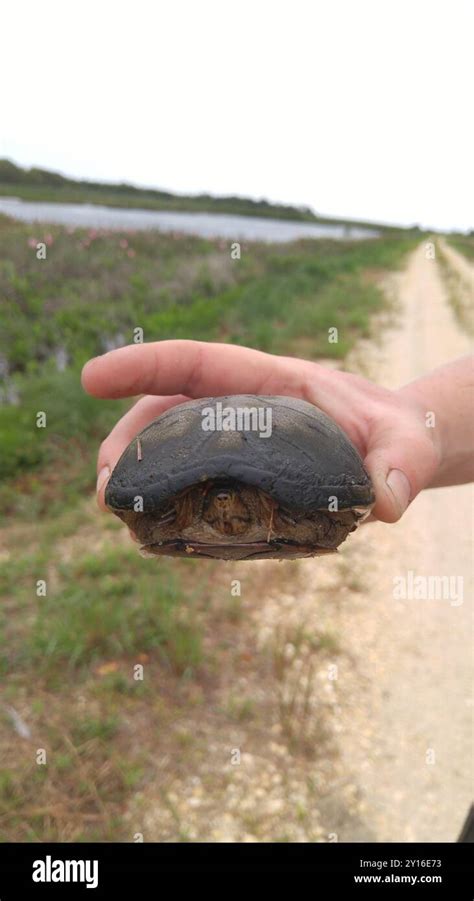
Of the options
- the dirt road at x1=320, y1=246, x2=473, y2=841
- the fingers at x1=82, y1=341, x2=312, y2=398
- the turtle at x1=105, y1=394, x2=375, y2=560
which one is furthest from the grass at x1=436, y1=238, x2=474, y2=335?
the turtle at x1=105, y1=394, x2=375, y2=560

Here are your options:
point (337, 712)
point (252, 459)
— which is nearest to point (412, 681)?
point (337, 712)

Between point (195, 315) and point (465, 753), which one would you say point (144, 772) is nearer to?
point (465, 753)

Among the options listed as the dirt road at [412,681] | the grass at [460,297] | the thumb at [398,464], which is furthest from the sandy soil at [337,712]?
the grass at [460,297]

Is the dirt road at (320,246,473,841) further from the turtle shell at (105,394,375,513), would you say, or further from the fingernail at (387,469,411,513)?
the turtle shell at (105,394,375,513)

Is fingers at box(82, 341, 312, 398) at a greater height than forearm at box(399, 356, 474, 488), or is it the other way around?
fingers at box(82, 341, 312, 398)
